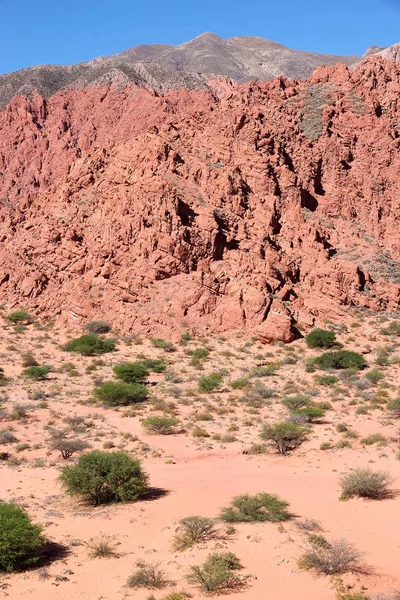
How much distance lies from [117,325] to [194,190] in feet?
46.7

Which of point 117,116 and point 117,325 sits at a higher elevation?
point 117,116

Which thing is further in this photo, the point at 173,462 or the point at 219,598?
the point at 173,462

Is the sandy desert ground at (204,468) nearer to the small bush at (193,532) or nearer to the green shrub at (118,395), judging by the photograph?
the small bush at (193,532)

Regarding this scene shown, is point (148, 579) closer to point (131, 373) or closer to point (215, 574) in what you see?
point (215, 574)

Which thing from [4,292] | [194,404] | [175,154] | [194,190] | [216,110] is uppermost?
[216,110]

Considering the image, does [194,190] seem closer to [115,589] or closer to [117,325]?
[117,325]

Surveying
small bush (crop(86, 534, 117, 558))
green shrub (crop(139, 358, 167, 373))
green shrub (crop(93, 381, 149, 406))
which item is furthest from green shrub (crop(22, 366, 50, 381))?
small bush (crop(86, 534, 117, 558))

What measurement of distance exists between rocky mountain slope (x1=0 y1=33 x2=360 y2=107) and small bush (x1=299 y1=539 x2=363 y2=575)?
81.4 m

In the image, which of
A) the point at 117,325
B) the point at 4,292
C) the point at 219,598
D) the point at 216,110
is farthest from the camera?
the point at 216,110

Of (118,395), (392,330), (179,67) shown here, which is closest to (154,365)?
(118,395)

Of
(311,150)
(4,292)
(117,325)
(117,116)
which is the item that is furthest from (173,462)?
(117,116)

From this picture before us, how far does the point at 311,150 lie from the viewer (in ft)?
175

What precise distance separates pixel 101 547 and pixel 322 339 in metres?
26.3

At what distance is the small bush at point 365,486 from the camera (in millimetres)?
11938
